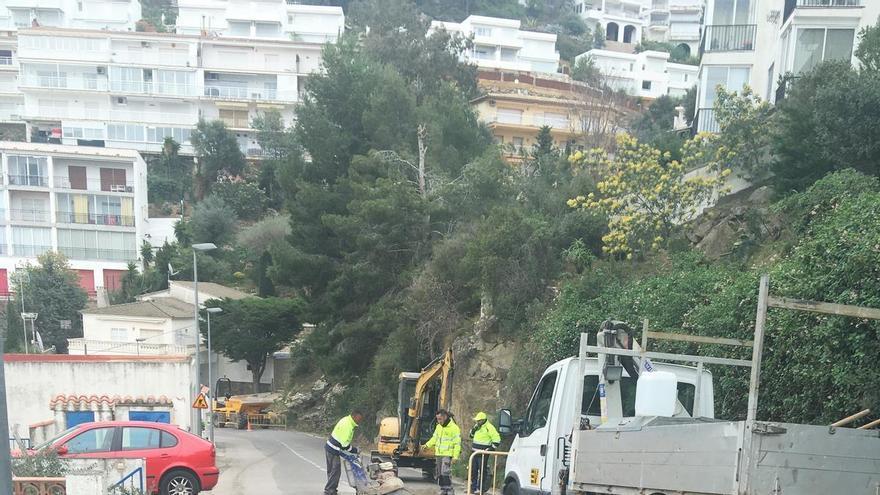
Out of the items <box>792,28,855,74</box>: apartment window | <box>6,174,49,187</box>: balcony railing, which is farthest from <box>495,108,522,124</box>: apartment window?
<box>792,28,855,74</box>: apartment window

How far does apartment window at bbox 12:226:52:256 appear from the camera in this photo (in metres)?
63.3

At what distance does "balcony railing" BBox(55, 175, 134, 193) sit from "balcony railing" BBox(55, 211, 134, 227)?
209 cm

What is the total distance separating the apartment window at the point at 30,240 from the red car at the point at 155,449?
56216mm

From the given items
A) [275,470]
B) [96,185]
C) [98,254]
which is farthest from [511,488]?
[98,254]

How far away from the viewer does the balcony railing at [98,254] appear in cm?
6372

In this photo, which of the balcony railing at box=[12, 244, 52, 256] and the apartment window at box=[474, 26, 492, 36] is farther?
the apartment window at box=[474, 26, 492, 36]

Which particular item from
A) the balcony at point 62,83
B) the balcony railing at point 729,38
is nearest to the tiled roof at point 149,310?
the balcony at point 62,83

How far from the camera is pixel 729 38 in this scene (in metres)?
26.3

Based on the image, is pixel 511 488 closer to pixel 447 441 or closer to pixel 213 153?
pixel 447 441

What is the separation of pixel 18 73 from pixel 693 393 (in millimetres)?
83111

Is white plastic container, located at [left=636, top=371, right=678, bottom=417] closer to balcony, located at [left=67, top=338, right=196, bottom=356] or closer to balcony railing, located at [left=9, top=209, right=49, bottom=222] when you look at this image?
balcony, located at [left=67, top=338, right=196, bottom=356]

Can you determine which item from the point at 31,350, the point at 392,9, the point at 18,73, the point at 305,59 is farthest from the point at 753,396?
the point at 18,73

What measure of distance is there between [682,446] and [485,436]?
614 centimetres

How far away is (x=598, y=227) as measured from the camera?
2184 centimetres
